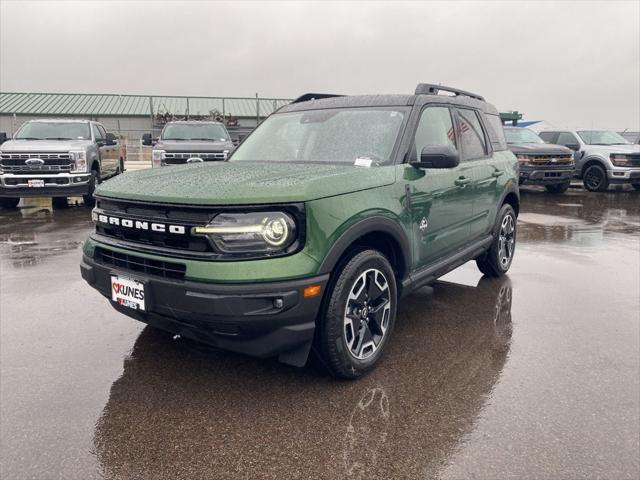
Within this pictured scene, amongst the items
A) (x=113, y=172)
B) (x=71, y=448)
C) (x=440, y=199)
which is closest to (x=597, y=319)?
(x=440, y=199)

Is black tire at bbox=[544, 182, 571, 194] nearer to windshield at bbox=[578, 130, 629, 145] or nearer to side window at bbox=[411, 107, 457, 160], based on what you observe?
windshield at bbox=[578, 130, 629, 145]

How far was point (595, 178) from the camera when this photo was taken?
1591cm

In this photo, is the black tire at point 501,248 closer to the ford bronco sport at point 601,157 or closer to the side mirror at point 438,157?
the side mirror at point 438,157

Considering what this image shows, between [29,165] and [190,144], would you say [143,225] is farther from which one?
[190,144]

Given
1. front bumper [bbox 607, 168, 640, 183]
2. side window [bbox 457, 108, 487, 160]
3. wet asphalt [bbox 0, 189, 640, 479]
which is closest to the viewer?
wet asphalt [bbox 0, 189, 640, 479]

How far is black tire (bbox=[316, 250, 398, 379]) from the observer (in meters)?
3.01

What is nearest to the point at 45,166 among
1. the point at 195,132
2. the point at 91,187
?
the point at 91,187

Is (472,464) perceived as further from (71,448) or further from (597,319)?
(597,319)

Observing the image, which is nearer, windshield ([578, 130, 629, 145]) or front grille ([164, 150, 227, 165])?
front grille ([164, 150, 227, 165])

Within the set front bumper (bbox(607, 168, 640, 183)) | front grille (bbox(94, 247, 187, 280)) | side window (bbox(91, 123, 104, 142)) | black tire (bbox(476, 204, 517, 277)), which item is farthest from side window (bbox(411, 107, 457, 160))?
front bumper (bbox(607, 168, 640, 183))

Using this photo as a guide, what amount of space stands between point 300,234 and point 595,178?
1591 cm

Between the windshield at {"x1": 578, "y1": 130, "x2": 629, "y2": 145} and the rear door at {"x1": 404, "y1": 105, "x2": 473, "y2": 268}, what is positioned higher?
the windshield at {"x1": 578, "y1": 130, "x2": 629, "y2": 145}

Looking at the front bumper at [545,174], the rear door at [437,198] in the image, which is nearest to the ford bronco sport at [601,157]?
the front bumper at [545,174]

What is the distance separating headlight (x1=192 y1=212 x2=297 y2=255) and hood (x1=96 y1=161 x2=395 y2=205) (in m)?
0.09
